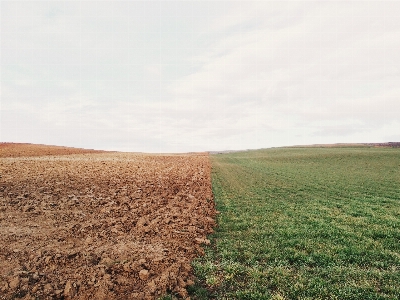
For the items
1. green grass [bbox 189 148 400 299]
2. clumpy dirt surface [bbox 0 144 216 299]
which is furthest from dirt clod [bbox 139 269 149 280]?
green grass [bbox 189 148 400 299]

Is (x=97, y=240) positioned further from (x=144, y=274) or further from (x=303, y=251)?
(x=303, y=251)

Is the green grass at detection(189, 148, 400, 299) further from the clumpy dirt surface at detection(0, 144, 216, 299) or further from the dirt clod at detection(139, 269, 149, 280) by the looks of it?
the dirt clod at detection(139, 269, 149, 280)

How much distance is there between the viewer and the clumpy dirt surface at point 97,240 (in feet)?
26.4

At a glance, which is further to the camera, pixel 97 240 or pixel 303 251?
pixel 97 240

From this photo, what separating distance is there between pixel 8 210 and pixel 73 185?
7.11 meters

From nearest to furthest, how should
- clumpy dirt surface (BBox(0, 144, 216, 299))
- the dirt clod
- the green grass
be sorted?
the green grass
clumpy dirt surface (BBox(0, 144, 216, 299))
the dirt clod

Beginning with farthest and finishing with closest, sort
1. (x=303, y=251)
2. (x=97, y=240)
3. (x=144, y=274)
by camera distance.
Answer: (x=97, y=240) < (x=303, y=251) < (x=144, y=274)

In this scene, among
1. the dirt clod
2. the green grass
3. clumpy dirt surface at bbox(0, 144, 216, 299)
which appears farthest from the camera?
the dirt clod

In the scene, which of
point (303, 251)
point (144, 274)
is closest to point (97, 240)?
point (144, 274)

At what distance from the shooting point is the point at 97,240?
11.7 m

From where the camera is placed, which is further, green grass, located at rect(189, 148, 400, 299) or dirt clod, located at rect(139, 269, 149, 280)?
dirt clod, located at rect(139, 269, 149, 280)

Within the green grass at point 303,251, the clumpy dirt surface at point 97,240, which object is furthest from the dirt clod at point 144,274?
the green grass at point 303,251

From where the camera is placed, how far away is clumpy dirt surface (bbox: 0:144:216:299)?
8043mm

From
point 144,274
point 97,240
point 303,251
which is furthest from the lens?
point 97,240
